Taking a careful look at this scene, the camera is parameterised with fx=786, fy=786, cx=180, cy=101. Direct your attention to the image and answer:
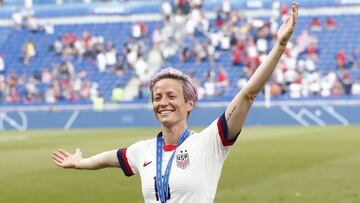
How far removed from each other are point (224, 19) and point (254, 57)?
175 inches

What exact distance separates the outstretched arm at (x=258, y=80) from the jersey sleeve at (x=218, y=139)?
3cm

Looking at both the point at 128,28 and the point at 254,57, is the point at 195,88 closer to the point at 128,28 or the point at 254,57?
the point at 254,57

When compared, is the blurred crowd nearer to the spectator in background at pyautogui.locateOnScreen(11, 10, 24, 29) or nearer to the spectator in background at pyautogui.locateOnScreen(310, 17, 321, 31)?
the spectator in background at pyautogui.locateOnScreen(310, 17, 321, 31)

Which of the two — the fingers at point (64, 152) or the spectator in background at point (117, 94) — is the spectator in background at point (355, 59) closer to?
the spectator in background at point (117, 94)

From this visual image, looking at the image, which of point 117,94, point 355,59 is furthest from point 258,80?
point 117,94

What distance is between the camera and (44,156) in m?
18.5

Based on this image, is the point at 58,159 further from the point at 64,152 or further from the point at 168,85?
the point at 168,85

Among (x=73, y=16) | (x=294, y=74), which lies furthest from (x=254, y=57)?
(x=73, y=16)

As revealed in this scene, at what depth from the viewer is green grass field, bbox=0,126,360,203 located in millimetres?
10664

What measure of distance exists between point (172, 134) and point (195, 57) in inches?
1325

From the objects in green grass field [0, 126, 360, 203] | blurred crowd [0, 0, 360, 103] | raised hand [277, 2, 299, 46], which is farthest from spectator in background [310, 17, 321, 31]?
raised hand [277, 2, 299, 46]

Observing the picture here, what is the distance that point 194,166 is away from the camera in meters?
4.42

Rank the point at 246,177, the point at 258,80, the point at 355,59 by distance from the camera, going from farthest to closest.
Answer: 1. the point at 355,59
2. the point at 246,177
3. the point at 258,80

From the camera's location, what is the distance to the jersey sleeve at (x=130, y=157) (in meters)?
4.75
